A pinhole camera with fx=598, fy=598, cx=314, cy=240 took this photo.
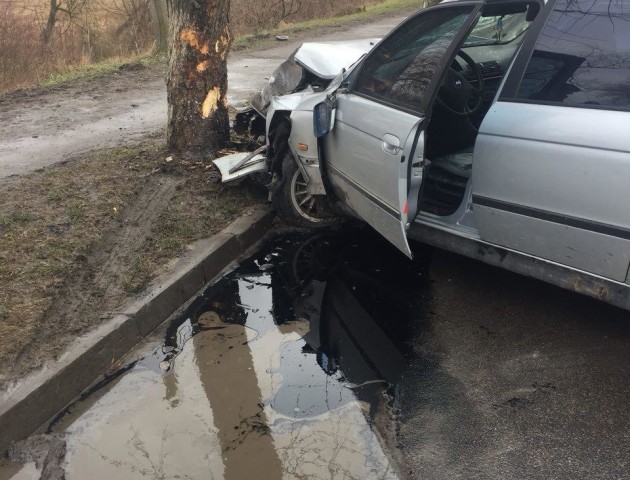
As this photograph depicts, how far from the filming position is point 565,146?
2.98m

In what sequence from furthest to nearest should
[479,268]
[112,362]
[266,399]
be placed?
[479,268]
[112,362]
[266,399]

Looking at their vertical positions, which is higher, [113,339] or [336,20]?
[113,339]

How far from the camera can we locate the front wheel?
16.4ft

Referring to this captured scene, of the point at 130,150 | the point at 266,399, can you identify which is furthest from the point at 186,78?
the point at 266,399

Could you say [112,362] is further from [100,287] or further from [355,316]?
[355,316]

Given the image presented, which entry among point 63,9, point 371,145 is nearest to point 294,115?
point 371,145

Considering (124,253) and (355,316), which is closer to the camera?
(355,316)

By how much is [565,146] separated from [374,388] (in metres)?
1.59

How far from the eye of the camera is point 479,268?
4352mm

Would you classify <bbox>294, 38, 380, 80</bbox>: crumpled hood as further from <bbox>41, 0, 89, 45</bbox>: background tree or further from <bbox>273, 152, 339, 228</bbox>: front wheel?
<bbox>41, 0, 89, 45</bbox>: background tree

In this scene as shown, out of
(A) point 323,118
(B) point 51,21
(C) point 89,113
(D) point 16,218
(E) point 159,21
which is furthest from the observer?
(B) point 51,21

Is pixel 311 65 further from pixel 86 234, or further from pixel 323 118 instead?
pixel 86 234

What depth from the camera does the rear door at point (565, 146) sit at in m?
2.88

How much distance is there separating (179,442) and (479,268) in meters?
2.47
